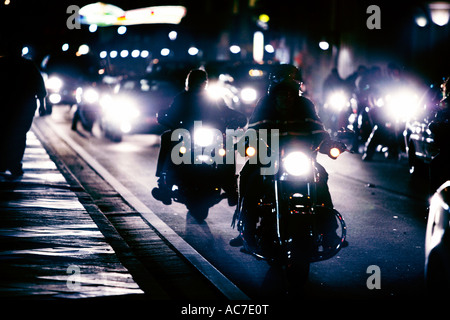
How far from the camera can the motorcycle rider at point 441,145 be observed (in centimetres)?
771

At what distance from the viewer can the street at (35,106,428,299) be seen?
630 cm

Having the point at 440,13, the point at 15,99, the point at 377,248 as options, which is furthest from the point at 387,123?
the point at 377,248

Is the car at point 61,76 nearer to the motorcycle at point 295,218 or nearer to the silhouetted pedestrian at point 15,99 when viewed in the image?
the silhouetted pedestrian at point 15,99

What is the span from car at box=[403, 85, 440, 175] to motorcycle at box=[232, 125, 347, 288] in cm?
638

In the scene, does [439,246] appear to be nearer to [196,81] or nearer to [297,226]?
[297,226]

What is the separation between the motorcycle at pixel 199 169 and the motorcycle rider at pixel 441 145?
2.44m

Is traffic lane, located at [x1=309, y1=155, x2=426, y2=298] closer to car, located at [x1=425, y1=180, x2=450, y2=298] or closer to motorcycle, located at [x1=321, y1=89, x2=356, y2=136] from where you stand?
car, located at [x1=425, y1=180, x2=450, y2=298]

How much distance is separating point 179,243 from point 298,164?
2183 mm

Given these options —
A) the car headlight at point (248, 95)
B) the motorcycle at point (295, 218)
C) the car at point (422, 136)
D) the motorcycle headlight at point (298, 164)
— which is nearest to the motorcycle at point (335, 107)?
the car headlight at point (248, 95)

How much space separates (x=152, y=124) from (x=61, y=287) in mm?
Result: 14320

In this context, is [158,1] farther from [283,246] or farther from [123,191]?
[283,246]

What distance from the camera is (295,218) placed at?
5.95 metres

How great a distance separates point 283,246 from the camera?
5.96m
